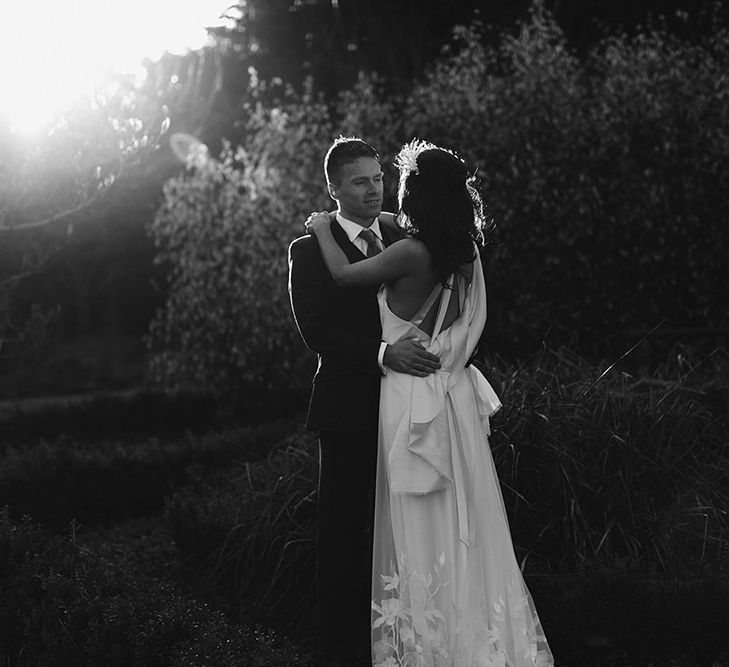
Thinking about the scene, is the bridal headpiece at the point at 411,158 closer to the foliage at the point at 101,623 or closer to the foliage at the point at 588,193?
the foliage at the point at 101,623


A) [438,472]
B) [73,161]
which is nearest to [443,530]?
[438,472]

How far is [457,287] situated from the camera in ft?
11.8

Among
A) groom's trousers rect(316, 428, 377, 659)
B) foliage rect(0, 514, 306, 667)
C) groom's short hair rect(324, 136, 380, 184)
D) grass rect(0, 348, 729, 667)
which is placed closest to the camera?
foliage rect(0, 514, 306, 667)

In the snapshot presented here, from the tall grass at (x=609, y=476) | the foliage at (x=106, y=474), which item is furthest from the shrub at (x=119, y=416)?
the tall grass at (x=609, y=476)

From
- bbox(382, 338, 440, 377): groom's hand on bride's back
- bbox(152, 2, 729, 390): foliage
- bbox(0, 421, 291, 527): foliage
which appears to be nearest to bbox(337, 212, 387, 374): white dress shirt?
bbox(382, 338, 440, 377): groom's hand on bride's back

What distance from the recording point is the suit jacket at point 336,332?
3707 mm

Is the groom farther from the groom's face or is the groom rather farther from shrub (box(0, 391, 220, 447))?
shrub (box(0, 391, 220, 447))

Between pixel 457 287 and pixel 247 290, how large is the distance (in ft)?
24.1

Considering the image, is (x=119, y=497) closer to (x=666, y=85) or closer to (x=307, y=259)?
(x=307, y=259)

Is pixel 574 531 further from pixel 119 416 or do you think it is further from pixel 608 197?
pixel 119 416

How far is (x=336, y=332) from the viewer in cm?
370

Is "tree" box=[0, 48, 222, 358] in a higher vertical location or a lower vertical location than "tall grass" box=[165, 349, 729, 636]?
higher

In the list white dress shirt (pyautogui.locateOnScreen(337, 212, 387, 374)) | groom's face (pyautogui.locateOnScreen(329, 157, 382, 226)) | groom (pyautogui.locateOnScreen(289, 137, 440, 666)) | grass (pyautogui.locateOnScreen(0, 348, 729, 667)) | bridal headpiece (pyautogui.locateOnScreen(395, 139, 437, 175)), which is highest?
bridal headpiece (pyautogui.locateOnScreen(395, 139, 437, 175))

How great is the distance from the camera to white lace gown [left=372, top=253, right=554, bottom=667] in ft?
11.4
